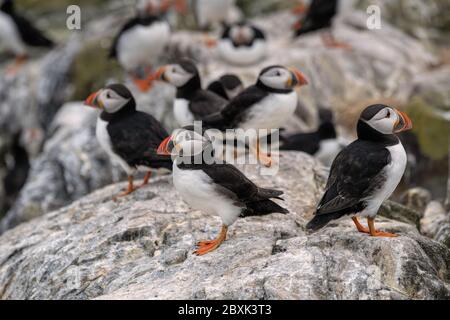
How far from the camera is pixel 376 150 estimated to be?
539 centimetres

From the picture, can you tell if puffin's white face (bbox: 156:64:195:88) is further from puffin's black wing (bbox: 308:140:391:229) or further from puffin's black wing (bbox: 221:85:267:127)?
puffin's black wing (bbox: 308:140:391:229)

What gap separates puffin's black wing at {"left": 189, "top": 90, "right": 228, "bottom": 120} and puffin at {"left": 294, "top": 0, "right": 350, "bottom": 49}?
4593 mm

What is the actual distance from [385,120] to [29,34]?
10451mm

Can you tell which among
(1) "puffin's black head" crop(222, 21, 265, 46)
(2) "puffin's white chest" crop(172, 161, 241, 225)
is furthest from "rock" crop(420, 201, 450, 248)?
(1) "puffin's black head" crop(222, 21, 265, 46)

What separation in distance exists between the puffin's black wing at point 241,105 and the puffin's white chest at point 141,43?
407 centimetres

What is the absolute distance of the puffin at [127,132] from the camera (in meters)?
7.09

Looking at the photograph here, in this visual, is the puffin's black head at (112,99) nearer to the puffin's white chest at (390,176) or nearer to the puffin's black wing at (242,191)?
the puffin's black wing at (242,191)

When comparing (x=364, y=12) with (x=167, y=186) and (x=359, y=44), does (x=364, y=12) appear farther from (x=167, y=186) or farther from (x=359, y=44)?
(x=167, y=186)

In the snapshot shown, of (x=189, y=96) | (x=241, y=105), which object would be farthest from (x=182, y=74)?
(x=241, y=105)

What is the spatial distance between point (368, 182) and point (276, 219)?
106 centimetres

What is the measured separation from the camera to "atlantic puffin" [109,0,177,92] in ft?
36.6

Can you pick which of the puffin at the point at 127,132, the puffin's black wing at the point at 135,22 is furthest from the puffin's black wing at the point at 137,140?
the puffin's black wing at the point at 135,22

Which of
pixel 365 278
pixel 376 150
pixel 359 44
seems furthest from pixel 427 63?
pixel 365 278

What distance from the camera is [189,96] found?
27.6 ft
